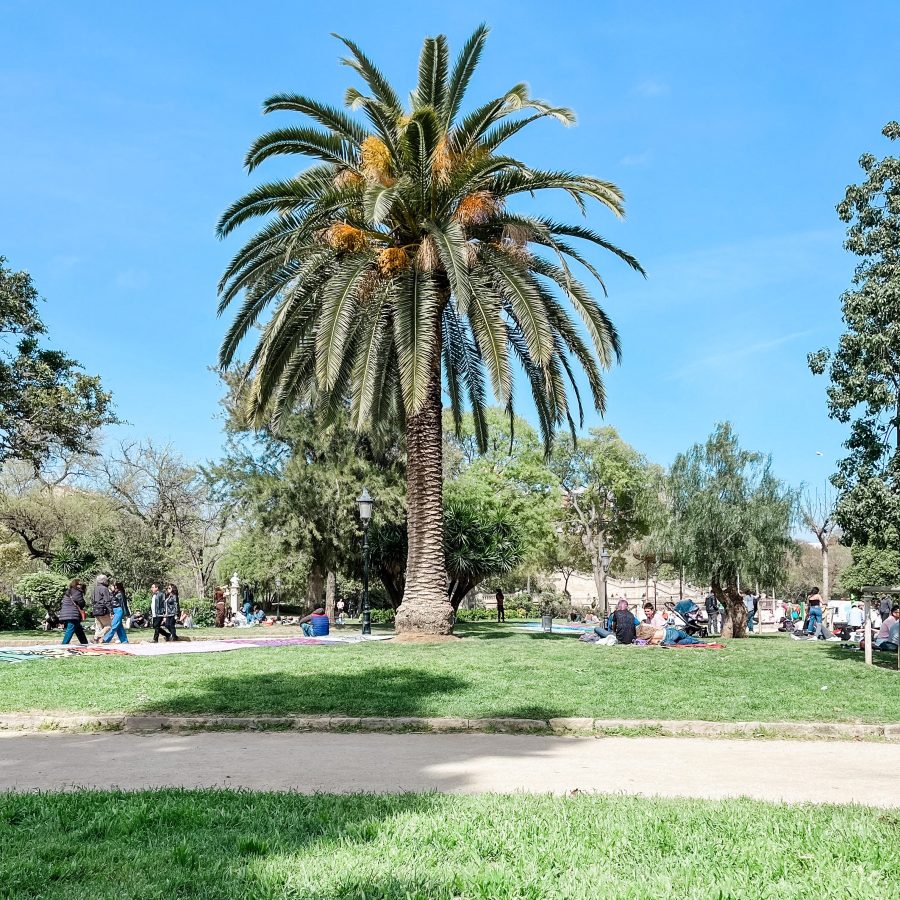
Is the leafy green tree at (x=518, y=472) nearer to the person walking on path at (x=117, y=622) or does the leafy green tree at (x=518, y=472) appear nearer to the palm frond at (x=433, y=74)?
the person walking on path at (x=117, y=622)

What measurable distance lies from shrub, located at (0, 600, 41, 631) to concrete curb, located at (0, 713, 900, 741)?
21.1 meters

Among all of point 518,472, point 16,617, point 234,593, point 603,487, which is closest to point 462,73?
point 16,617

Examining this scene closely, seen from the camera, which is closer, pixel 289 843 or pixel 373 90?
pixel 289 843

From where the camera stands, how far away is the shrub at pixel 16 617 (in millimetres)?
29125

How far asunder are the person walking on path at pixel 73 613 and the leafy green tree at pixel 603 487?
46749mm

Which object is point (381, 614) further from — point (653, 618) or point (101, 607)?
point (101, 607)

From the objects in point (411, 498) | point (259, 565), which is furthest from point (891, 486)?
point (259, 565)

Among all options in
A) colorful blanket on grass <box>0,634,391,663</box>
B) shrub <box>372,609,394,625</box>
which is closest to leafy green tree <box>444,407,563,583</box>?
shrub <box>372,609,394,625</box>

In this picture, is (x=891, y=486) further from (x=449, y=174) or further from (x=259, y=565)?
(x=259, y=565)

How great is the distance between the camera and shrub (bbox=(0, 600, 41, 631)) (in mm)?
29125

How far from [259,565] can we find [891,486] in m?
23.0

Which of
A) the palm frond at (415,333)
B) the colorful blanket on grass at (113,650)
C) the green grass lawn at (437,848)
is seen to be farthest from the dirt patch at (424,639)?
the green grass lawn at (437,848)

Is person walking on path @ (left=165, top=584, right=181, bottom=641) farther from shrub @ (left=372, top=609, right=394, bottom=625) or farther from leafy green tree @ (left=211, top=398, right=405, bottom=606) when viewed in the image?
shrub @ (left=372, top=609, right=394, bottom=625)

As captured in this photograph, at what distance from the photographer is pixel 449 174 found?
18.1 meters
